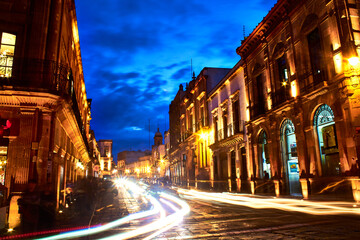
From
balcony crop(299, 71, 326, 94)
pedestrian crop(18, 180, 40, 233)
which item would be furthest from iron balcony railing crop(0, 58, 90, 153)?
balcony crop(299, 71, 326, 94)

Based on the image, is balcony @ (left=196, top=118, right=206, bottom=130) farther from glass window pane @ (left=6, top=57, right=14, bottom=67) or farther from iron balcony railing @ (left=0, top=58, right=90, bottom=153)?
glass window pane @ (left=6, top=57, right=14, bottom=67)

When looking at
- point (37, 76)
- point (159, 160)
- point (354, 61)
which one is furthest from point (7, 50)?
point (159, 160)

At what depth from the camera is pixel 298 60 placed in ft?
57.7

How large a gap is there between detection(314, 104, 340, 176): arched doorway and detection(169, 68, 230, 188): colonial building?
60.1ft

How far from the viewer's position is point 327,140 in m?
15.2

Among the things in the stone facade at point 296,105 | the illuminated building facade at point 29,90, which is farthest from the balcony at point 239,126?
the illuminated building facade at point 29,90

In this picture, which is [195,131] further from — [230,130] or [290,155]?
[290,155]

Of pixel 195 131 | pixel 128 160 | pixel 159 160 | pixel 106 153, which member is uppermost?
pixel 106 153

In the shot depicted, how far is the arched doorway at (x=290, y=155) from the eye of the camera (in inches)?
727

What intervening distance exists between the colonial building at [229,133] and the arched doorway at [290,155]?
17.1 ft

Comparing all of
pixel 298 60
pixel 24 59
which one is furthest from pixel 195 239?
pixel 298 60

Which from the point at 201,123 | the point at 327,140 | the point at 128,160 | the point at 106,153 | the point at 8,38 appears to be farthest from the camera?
the point at 128,160

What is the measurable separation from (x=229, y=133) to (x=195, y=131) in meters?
11.6

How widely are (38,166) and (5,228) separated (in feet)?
8.24
